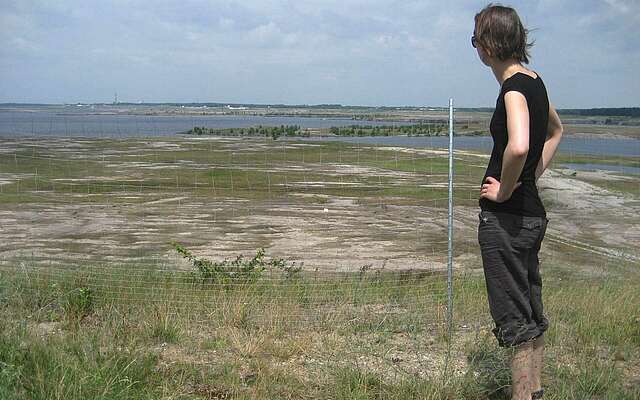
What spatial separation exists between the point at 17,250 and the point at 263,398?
10.2 meters

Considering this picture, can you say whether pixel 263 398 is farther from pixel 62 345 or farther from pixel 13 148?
pixel 13 148

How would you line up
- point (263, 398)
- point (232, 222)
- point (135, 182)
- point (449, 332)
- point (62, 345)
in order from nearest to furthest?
point (263, 398), point (62, 345), point (449, 332), point (232, 222), point (135, 182)

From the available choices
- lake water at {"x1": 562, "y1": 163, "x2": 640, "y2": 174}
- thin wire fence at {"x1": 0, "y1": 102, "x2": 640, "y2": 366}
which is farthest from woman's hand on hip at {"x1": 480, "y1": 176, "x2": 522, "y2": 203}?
lake water at {"x1": 562, "y1": 163, "x2": 640, "y2": 174}

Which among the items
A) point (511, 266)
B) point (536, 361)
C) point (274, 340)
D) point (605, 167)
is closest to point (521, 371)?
point (536, 361)

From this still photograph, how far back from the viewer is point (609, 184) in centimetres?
2581

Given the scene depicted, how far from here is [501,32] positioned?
3.16 metres

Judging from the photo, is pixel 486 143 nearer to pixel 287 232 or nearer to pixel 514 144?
pixel 287 232

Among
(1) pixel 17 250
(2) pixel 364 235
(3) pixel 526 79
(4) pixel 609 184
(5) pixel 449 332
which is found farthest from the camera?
(4) pixel 609 184

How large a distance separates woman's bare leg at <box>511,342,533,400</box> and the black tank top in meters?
0.73

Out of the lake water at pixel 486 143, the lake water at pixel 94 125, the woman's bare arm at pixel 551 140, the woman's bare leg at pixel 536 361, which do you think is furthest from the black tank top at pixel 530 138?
the lake water at pixel 486 143

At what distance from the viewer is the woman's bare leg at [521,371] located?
11.2 feet

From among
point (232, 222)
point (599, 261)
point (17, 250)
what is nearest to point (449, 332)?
point (599, 261)

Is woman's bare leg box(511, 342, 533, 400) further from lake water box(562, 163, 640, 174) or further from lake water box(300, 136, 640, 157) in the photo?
lake water box(562, 163, 640, 174)

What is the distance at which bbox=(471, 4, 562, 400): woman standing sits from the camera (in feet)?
10.3
